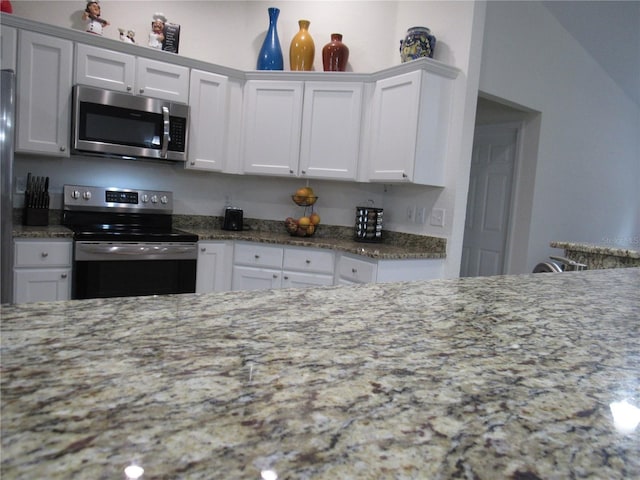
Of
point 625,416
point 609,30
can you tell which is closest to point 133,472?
point 625,416

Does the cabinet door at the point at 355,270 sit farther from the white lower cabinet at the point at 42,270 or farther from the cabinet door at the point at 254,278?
the white lower cabinet at the point at 42,270

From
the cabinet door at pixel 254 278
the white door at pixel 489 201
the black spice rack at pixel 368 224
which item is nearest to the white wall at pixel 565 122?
the white door at pixel 489 201

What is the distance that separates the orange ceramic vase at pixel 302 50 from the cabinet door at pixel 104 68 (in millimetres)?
1185

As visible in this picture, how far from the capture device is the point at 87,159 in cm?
335

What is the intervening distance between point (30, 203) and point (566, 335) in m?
3.24

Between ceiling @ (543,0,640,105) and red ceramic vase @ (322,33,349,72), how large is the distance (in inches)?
78.5

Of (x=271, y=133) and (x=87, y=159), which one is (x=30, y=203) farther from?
(x=271, y=133)

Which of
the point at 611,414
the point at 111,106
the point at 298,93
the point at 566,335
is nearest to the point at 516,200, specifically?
the point at 298,93

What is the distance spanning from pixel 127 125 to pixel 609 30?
4.75m

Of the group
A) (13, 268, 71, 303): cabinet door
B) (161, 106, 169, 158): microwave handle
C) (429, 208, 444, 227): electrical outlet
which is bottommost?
(13, 268, 71, 303): cabinet door

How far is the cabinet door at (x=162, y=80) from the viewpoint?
3.21m

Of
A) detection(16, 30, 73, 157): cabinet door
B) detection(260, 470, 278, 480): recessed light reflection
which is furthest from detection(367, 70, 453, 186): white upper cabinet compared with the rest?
detection(260, 470, 278, 480): recessed light reflection

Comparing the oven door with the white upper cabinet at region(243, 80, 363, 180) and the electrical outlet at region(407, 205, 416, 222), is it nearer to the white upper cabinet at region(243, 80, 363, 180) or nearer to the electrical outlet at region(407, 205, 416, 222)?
the white upper cabinet at region(243, 80, 363, 180)

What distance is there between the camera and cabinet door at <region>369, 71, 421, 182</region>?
3.02 meters
